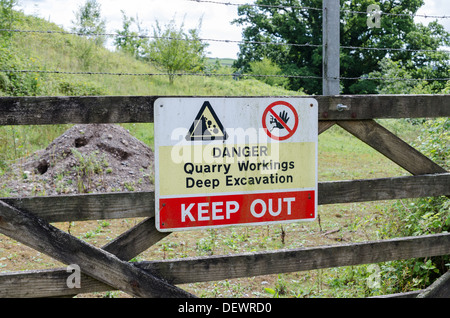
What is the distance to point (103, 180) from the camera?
756 cm

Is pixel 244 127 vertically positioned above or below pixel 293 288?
above

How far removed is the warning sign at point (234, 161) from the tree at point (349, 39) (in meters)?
32.8

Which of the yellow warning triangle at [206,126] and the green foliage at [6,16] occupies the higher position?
the green foliage at [6,16]

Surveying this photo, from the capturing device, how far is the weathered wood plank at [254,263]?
2674 mm

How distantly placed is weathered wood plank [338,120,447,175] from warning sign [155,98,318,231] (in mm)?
356

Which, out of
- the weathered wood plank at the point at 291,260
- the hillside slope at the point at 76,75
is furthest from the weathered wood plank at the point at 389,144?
the hillside slope at the point at 76,75

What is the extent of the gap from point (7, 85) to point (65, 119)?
9.57 metres

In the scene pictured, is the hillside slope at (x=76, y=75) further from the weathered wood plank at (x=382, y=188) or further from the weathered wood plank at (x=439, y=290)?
the weathered wood plank at (x=439, y=290)

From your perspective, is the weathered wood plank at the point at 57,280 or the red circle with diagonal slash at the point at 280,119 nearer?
the weathered wood plank at the point at 57,280

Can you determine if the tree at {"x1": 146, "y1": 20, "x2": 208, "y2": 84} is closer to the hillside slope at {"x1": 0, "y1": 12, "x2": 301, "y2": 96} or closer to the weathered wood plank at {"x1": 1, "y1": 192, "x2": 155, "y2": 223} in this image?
the hillside slope at {"x1": 0, "y1": 12, "x2": 301, "y2": 96}

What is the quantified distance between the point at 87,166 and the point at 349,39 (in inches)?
1348

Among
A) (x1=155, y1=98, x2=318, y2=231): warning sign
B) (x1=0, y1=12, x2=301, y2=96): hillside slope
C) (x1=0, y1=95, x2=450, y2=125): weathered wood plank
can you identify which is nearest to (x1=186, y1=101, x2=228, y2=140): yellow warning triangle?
(x1=155, y1=98, x2=318, y2=231): warning sign
